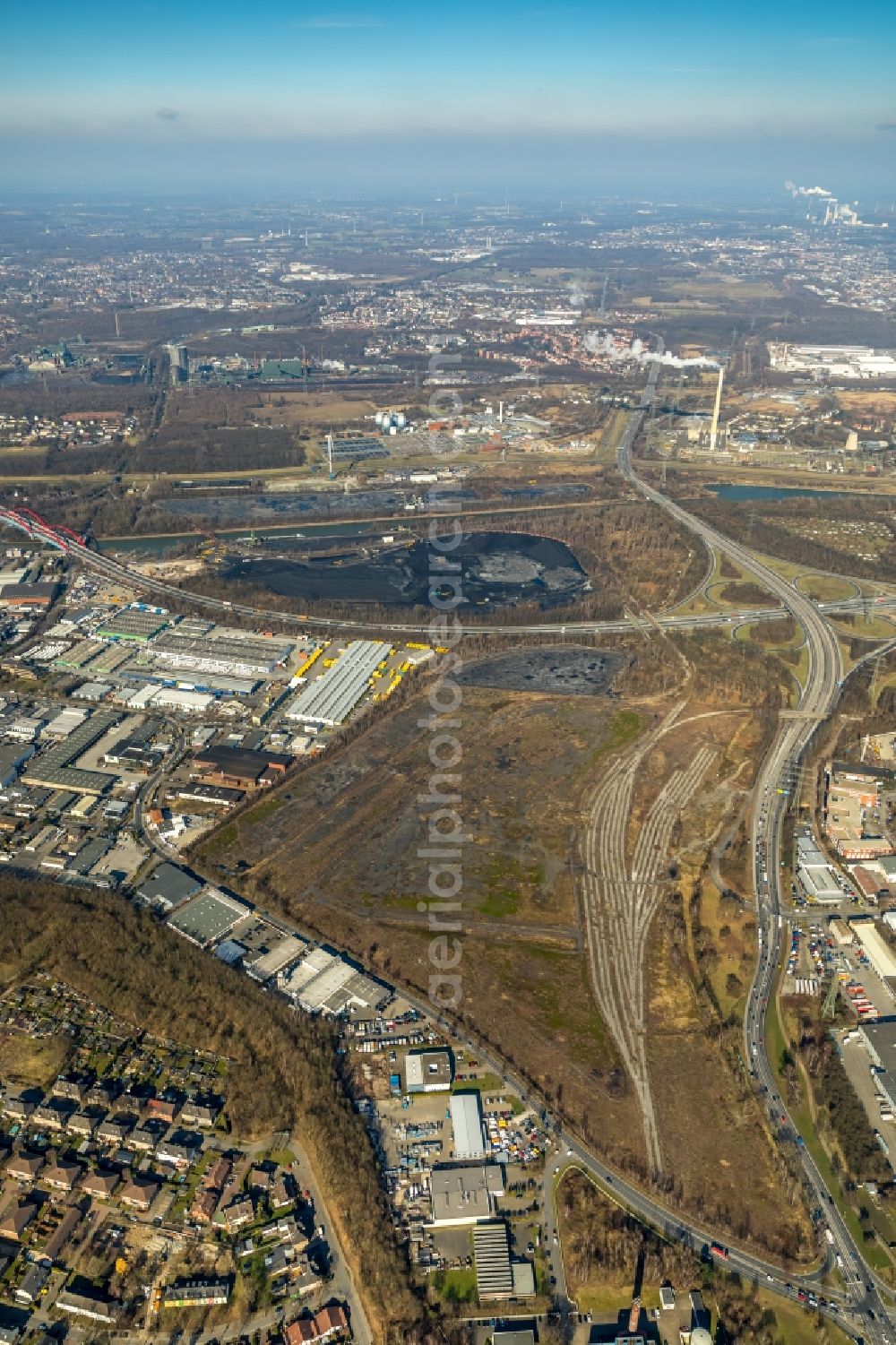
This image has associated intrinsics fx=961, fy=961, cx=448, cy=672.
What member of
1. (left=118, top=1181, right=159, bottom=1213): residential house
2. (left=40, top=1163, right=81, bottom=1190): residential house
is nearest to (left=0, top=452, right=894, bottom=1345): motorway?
(left=118, top=1181, right=159, bottom=1213): residential house

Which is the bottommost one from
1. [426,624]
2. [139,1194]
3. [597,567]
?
[139,1194]

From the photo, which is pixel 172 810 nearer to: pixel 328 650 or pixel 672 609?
pixel 328 650

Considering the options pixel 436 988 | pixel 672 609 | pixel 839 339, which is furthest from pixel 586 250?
pixel 436 988

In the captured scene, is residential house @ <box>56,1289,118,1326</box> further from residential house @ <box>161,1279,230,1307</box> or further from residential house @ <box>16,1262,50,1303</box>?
residential house @ <box>161,1279,230,1307</box>

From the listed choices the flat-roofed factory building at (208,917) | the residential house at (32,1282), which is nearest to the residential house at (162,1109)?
the residential house at (32,1282)

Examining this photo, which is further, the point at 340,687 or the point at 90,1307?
the point at 340,687

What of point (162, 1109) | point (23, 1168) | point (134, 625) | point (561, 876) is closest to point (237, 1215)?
point (162, 1109)

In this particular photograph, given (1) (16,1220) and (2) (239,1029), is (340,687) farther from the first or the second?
(1) (16,1220)
